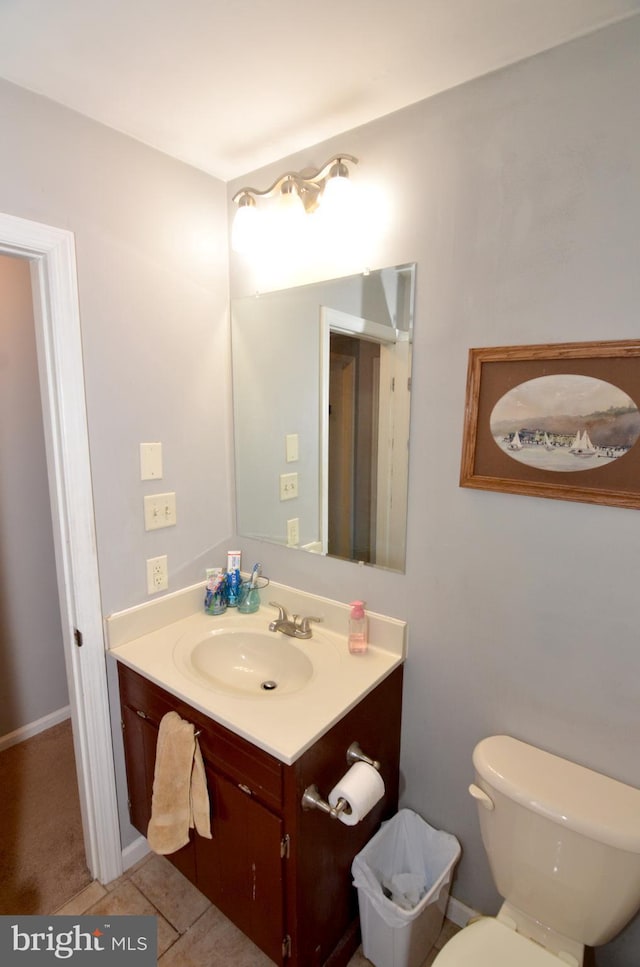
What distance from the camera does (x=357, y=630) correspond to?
1409 mm

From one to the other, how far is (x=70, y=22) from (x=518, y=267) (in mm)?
1086

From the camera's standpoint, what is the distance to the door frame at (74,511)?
4.00 ft

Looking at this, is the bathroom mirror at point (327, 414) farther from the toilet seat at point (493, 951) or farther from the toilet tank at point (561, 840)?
the toilet seat at point (493, 951)

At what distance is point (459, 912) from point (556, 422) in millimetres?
1490

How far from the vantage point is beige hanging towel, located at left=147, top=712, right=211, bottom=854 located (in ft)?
4.09

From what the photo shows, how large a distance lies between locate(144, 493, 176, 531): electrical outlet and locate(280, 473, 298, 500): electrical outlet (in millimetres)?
381

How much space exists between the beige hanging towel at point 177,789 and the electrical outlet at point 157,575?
0.43m

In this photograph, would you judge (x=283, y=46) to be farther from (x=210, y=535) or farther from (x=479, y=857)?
(x=479, y=857)

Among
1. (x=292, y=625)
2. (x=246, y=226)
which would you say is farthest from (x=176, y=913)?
(x=246, y=226)

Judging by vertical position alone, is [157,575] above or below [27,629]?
above

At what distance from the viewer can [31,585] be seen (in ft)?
7.13

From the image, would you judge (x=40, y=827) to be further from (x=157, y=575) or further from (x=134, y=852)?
(x=157, y=575)

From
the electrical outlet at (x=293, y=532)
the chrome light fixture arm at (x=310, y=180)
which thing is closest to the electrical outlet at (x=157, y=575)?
the electrical outlet at (x=293, y=532)

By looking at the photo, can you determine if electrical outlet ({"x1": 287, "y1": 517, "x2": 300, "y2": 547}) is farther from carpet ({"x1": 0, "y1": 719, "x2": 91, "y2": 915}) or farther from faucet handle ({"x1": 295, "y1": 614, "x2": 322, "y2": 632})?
carpet ({"x1": 0, "y1": 719, "x2": 91, "y2": 915})
